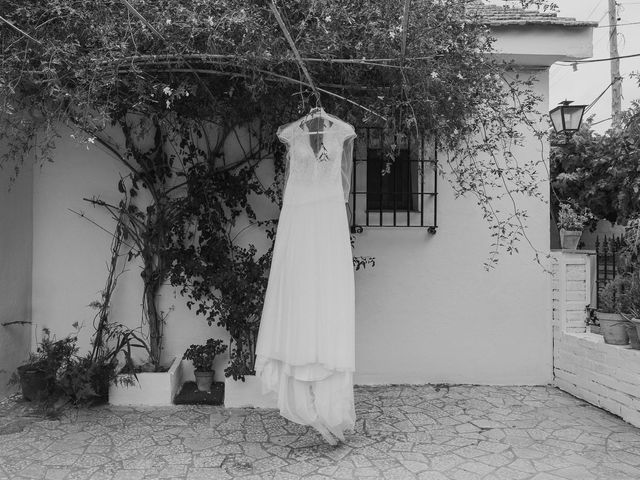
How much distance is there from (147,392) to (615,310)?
4.12m

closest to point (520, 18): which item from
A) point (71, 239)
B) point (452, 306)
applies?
point (452, 306)

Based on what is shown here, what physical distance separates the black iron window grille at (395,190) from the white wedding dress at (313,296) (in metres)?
1.37

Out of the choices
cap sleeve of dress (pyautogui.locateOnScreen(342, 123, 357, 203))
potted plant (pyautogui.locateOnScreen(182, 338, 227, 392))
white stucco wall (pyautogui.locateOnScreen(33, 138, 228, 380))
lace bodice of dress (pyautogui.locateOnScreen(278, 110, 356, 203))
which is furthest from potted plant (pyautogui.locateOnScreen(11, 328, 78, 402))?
cap sleeve of dress (pyautogui.locateOnScreen(342, 123, 357, 203))

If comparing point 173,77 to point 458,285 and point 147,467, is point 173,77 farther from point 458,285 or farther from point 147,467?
point 458,285

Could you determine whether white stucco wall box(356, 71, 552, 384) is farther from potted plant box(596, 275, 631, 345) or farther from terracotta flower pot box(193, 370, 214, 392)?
terracotta flower pot box(193, 370, 214, 392)

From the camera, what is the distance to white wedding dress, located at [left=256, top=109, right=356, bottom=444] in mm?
3354

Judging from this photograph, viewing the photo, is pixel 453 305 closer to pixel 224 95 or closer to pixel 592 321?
pixel 592 321

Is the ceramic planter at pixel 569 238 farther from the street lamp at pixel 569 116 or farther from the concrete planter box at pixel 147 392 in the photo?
the concrete planter box at pixel 147 392

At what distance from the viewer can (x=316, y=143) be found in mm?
3568

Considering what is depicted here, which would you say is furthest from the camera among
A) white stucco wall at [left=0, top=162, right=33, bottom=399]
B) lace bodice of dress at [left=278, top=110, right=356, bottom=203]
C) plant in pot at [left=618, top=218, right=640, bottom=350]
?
white stucco wall at [left=0, top=162, right=33, bottom=399]

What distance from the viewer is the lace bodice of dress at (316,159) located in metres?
3.48

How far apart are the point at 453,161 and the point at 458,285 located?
1252mm

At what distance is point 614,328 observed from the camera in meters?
4.20

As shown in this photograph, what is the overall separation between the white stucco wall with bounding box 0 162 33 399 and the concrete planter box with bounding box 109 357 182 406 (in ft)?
3.45
